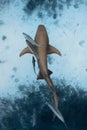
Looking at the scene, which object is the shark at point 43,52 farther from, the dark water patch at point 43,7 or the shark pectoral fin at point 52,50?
the dark water patch at point 43,7

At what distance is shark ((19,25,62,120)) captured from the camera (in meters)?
2.05

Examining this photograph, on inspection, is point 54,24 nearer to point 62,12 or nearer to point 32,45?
point 62,12

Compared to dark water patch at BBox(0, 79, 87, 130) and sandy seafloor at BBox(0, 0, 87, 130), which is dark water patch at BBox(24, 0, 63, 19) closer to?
sandy seafloor at BBox(0, 0, 87, 130)

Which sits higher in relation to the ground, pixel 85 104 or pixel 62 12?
pixel 62 12

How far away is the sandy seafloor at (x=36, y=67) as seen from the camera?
212 centimetres

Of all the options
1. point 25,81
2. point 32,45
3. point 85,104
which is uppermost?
point 32,45

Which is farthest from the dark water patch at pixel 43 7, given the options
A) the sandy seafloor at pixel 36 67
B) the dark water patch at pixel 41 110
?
the dark water patch at pixel 41 110

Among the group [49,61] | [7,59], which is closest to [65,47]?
[49,61]

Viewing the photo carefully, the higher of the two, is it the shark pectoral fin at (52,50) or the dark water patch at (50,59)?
the shark pectoral fin at (52,50)

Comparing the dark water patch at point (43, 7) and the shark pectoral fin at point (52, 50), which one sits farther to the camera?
the dark water patch at point (43, 7)

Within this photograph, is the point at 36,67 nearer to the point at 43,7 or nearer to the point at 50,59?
the point at 50,59

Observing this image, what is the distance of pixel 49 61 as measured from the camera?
7.09ft

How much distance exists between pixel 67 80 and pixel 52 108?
0.18 meters

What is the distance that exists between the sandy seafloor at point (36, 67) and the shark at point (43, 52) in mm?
62
